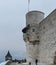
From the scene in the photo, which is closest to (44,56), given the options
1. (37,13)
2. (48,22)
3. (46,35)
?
(46,35)

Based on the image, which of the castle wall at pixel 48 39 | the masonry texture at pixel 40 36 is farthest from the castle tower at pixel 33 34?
the castle wall at pixel 48 39

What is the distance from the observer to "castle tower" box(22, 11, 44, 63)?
12.6 meters

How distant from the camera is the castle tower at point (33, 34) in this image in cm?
1259

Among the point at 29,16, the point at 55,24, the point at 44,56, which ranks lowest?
the point at 44,56

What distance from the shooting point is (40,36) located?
479 inches

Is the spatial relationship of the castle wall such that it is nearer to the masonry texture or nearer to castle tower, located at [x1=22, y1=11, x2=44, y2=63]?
the masonry texture

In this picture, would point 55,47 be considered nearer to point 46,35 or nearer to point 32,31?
point 46,35

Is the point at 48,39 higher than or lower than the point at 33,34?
lower

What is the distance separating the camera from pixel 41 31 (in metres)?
12.0

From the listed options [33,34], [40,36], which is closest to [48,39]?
[40,36]

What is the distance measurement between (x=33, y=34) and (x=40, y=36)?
0.66 metres

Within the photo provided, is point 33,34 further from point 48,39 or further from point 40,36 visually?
point 48,39

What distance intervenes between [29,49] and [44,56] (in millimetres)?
2244

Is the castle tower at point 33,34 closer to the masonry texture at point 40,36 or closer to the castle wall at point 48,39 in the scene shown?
the masonry texture at point 40,36
